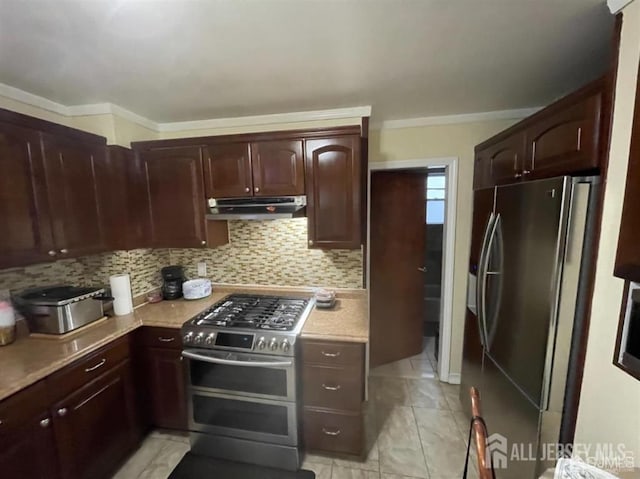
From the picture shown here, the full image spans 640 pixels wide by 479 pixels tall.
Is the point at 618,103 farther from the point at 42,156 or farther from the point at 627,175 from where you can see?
the point at 42,156

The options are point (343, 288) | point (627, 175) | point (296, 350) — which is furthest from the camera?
point (343, 288)

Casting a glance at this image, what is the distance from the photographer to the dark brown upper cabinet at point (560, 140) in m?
1.12

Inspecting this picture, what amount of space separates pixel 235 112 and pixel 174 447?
8.11 ft

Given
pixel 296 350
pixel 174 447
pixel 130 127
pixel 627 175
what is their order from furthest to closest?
pixel 130 127 → pixel 174 447 → pixel 296 350 → pixel 627 175

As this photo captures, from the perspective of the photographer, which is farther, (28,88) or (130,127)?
(130,127)

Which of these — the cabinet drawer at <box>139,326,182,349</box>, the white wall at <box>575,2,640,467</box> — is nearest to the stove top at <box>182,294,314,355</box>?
the cabinet drawer at <box>139,326,182,349</box>

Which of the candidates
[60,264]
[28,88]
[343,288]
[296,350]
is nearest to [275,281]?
[343,288]

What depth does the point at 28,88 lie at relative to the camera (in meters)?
1.72

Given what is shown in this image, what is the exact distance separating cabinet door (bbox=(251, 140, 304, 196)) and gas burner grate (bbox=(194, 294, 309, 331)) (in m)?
0.84

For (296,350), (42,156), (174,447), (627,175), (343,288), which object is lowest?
(174,447)

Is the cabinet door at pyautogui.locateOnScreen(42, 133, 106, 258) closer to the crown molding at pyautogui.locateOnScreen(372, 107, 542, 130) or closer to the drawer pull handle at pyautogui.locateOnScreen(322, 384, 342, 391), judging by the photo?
the drawer pull handle at pyautogui.locateOnScreen(322, 384, 342, 391)

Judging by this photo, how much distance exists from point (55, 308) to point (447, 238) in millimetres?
2790

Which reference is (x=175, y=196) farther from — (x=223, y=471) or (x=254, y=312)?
(x=223, y=471)

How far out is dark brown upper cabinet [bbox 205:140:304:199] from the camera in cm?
198
